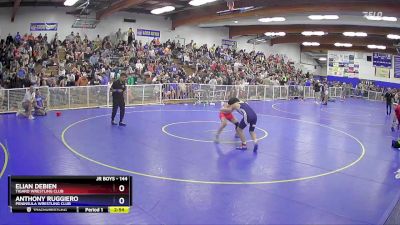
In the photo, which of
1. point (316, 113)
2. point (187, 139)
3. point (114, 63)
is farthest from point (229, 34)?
point (187, 139)

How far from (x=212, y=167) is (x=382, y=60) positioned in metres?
37.4

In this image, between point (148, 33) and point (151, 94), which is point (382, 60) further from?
point (151, 94)

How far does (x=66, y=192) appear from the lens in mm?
4789

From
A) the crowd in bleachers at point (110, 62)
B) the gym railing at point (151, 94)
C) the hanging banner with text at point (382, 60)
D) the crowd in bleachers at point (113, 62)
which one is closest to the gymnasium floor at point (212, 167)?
the gym railing at point (151, 94)

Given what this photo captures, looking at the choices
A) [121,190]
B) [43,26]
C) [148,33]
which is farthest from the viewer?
[148,33]

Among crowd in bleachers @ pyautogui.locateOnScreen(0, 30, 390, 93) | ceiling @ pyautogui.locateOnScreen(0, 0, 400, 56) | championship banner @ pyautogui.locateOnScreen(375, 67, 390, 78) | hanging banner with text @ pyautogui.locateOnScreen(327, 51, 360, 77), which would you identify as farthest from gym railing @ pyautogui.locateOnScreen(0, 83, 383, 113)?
championship banner @ pyautogui.locateOnScreen(375, 67, 390, 78)

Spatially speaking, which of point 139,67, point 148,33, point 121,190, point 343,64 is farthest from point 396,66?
point 121,190

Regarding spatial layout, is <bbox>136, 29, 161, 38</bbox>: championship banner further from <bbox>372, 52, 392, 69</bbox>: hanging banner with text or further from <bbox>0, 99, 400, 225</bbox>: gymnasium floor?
<bbox>372, 52, 392, 69</bbox>: hanging banner with text

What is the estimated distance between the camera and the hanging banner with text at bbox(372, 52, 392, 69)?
133 feet

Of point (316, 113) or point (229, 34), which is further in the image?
point (229, 34)

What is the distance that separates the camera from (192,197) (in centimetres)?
757

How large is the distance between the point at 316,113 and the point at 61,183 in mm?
19115

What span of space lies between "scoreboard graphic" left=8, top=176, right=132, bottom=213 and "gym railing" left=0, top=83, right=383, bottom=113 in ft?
44.8

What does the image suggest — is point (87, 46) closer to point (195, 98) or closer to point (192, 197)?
point (195, 98)
